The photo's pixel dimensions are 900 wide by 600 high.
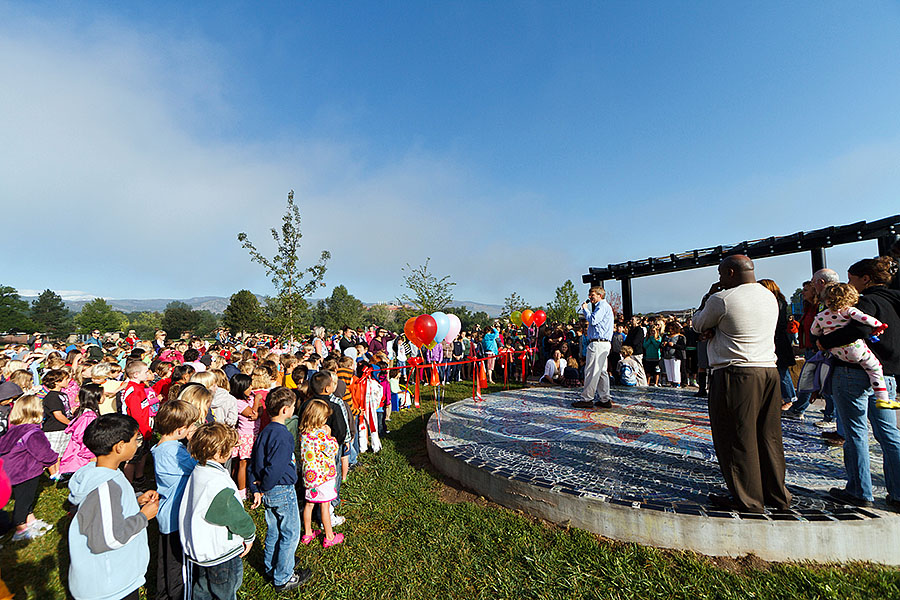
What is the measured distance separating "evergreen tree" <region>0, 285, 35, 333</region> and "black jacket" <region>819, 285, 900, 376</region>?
110993 millimetres

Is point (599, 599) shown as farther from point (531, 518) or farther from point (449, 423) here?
point (449, 423)

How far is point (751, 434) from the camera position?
3053 mm

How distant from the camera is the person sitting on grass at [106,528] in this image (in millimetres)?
2135

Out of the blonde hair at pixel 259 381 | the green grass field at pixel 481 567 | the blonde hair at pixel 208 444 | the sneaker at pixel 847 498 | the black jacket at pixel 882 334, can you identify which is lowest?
the green grass field at pixel 481 567

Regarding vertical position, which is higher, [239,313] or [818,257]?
[239,313]

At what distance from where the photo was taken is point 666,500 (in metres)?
3.44

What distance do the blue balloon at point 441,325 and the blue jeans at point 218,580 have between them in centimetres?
531

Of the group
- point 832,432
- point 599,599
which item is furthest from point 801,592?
point 832,432

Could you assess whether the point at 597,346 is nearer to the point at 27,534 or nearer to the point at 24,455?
the point at 24,455

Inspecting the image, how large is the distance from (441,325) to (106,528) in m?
6.16

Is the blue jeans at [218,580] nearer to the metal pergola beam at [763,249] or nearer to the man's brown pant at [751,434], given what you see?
the man's brown pant at [751,434]

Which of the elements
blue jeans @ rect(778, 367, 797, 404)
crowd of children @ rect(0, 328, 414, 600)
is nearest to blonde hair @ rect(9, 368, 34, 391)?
crowd of children @ rect(0, 328, 414, 600)

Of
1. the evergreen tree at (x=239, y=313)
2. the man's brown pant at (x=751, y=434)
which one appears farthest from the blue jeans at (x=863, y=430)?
the evergreen tree at (x=239, y=313)

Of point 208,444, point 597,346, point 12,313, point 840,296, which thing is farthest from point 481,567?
point 12,313
